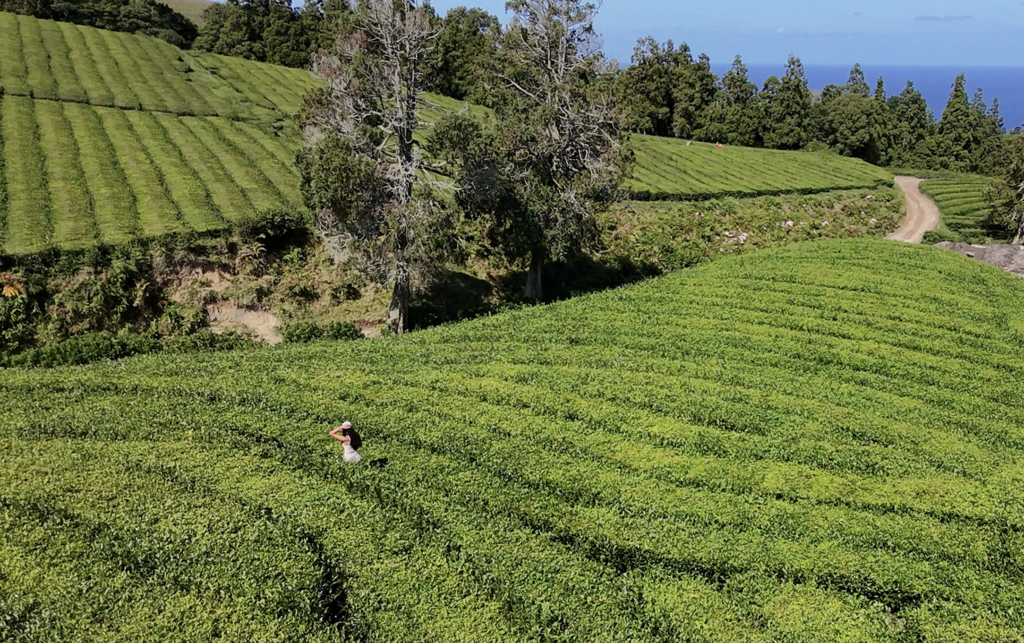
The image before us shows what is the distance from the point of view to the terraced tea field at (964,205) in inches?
2329

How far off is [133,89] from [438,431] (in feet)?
158

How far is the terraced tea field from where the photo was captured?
194 feet

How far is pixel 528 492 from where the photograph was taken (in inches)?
609

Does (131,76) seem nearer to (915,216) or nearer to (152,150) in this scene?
(152,150)

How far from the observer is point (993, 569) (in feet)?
46.4

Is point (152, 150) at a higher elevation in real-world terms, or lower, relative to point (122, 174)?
higher

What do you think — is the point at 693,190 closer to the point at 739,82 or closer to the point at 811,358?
the point at 811,358

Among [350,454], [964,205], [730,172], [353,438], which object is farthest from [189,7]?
[350,454]

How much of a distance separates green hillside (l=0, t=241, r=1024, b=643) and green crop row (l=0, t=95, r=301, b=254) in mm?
10955

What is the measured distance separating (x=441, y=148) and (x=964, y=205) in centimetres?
6540

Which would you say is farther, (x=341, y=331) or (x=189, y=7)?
(x=189, y=7)

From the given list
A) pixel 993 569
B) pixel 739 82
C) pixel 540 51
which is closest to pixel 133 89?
pixel 540 51

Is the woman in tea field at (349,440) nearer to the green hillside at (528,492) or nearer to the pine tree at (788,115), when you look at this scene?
the green hillside at (528,492)

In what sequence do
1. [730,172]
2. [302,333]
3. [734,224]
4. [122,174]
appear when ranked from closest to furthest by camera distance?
[302,333] < [122,174] < [734,224] < [730,172]
